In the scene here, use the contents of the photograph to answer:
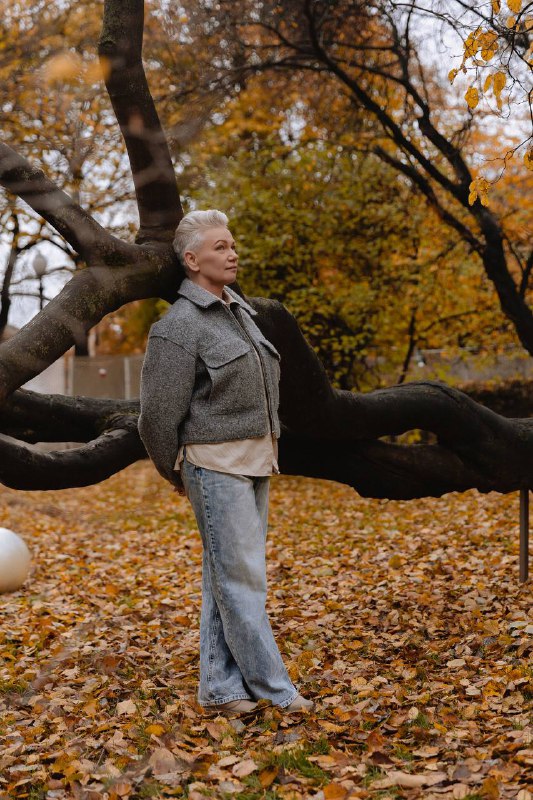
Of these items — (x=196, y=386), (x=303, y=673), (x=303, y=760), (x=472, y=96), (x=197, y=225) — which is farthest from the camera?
(x=303, y=673)

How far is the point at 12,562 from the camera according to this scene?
6.91 m

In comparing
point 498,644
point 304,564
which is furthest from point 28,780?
point 304,564

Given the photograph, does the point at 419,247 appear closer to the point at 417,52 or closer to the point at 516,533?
the point at 417,52

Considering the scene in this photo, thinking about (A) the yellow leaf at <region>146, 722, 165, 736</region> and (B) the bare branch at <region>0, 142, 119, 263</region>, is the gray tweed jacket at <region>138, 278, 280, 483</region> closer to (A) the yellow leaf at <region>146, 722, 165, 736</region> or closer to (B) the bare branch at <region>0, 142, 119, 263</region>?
(B) the bare branch at <region>0, 142, 119, 263</region>

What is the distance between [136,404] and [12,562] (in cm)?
277

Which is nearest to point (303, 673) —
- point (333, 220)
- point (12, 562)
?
point (12, 562)

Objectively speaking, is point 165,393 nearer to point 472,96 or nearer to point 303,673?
point 303,673

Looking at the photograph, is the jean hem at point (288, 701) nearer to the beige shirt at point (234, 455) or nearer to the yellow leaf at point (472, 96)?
the beige shirt at point (234, 455)

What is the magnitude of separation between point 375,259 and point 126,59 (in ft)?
29.9

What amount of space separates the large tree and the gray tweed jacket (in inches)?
13.3

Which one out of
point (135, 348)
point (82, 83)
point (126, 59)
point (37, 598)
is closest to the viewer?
point (126, 59)

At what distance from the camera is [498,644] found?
184 inches

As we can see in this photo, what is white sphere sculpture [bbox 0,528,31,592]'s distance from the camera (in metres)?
6.87

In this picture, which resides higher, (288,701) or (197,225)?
(197,225)
